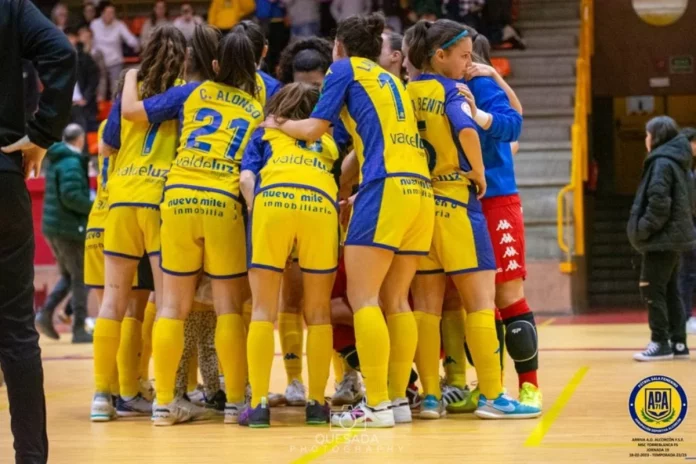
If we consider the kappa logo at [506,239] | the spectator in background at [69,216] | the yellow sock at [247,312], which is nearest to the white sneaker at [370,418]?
the yellow sock at [247,312]

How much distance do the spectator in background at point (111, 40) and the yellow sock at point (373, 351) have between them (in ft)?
38.7

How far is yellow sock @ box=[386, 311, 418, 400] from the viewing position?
17.9 feet

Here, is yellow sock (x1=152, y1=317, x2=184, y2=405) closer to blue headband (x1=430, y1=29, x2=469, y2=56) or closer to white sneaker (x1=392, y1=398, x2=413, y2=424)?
white sneaker (x1=392, y1=398, x2=413, y2=424)

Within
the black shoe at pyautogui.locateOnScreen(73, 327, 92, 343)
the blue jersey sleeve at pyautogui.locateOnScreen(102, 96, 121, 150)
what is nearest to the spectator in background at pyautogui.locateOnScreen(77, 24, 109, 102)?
the black shoe at pyautogui.locateOnScreen(73, 327, 92, 343)

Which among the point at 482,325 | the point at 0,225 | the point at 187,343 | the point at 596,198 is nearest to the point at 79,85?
the point at 596,198

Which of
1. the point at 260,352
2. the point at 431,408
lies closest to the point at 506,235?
the point at 431,408

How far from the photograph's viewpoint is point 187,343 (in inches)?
241

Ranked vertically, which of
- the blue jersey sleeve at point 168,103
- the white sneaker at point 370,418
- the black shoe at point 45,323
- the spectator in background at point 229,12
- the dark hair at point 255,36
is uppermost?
the spectator in background at point 229,12

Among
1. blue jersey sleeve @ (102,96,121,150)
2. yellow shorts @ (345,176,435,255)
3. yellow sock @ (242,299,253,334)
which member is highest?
blue jersey sleeve @ (102,96,121,150)

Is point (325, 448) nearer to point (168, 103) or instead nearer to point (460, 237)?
point (460, 237)

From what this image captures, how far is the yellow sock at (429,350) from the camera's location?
568cm

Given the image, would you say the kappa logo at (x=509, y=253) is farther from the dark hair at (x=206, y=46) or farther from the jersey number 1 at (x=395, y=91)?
the dark hair at (x=206, y=46)

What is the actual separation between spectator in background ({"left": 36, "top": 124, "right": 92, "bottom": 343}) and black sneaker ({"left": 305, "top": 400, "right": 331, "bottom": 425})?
570 cm

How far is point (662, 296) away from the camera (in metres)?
8.27
